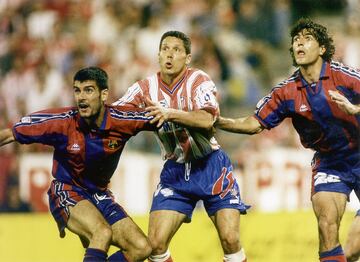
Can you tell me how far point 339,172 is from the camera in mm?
7531

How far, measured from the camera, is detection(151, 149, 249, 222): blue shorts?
7.68 m

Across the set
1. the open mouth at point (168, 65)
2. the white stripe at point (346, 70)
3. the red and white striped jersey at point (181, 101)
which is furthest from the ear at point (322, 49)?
the open mouth at point (168, 65)

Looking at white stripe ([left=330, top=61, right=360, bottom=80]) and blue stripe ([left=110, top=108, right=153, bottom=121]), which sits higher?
white stripe ([left=330, top=61, right=360, bottom=80])

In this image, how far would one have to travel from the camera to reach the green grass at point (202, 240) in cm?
1019

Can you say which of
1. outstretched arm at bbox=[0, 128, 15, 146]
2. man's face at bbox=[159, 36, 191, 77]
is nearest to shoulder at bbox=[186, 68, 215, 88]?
man's face at bbox=[159, 36, 191, 77]

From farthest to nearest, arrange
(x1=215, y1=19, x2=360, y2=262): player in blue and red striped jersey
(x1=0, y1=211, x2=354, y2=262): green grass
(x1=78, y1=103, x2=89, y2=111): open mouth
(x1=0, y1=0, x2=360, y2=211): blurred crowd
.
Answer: (x1=0, y1=0, x2=360, y2=211): blurred crowd
(x1=0, y1=211, x2=354, y2=262): green grass
(x1=215, y1=19, x2=360, y2=262): player in blue and red striped jersey
(x1=78, y1=103, x2=89, y2=111): open mouth

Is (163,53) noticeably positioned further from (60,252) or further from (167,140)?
(60,252)

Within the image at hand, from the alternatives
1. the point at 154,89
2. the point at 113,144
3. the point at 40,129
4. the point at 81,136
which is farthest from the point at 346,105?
the point at 40,129

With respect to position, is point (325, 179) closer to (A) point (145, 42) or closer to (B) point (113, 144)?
(B) point (113, 144)

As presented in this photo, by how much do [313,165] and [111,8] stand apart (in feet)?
23.0

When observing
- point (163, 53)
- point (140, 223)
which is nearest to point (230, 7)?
point (140, 223)

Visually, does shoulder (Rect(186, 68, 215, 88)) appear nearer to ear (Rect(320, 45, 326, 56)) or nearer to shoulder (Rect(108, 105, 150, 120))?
shoulder (Rect(108, 105, 150, 120))

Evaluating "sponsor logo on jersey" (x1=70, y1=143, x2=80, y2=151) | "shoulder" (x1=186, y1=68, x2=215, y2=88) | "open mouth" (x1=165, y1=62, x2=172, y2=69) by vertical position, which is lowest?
"sponsor logo on jersey" (x1=70, y1=143, x2=80, y2=151)

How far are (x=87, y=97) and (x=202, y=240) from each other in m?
3.46
